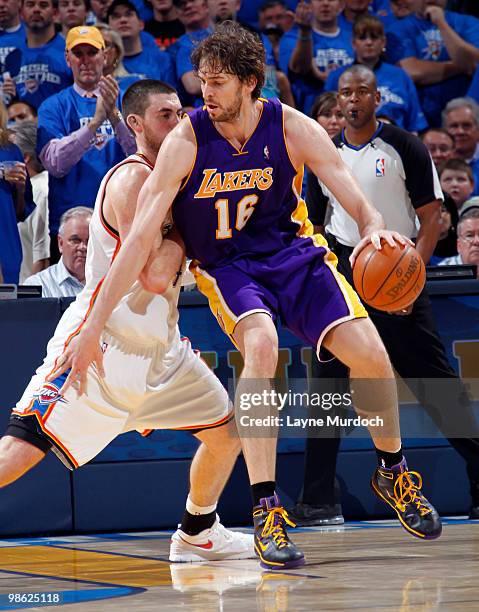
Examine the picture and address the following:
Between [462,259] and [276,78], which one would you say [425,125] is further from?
[462,259]

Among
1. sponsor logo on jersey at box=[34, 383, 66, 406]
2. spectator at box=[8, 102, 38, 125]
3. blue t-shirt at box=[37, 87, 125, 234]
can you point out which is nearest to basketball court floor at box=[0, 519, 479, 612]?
sponsor logo on jersey at box=[34, 383, 66, 406]

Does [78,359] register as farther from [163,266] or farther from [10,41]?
[10,41]

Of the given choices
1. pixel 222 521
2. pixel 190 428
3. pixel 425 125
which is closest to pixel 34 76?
pixel 425 125

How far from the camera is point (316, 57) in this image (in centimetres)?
934

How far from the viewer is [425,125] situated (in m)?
9.17

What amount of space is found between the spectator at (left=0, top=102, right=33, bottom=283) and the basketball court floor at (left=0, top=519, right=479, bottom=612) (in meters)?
2.30

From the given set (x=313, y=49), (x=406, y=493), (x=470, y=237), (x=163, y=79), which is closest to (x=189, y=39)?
(x=163, y=79)

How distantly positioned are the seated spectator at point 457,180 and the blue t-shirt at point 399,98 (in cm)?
94

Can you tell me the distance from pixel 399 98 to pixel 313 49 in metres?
0.92

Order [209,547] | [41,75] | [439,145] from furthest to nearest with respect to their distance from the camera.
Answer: [439,145] < [41,75] < [209,547]

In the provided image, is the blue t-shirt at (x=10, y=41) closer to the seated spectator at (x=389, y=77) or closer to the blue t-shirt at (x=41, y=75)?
the blue t-shirt at (x=41, y=75)

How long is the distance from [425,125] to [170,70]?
222 centimetres

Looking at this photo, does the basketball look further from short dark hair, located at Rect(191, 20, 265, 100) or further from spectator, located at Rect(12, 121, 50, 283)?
spectator, located at Rect(12, 121, 50, 283)

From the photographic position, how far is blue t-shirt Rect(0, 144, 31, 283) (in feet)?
23.5
